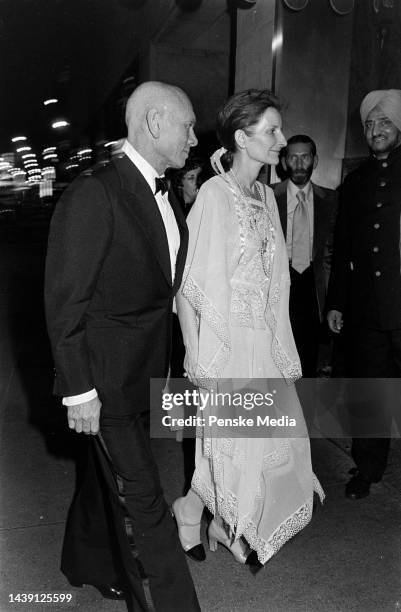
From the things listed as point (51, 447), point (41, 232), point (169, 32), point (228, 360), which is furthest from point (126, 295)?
point (41, 232)

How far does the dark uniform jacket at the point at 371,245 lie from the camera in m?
3.00

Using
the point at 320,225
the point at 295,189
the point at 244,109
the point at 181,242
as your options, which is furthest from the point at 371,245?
the point at 181,242

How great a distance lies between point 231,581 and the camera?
2430 millimetres

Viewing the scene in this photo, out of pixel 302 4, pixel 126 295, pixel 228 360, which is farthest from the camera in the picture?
pixel 302 4

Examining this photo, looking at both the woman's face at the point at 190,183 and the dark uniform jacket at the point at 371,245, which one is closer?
the dark uniform jacket at the point at 371,245

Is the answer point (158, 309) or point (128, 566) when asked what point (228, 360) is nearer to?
point (158, 309)

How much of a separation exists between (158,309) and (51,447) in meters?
2.18

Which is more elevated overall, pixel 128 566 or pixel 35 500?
pixel 128 566

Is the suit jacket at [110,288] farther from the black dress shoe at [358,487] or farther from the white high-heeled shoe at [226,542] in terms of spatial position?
the black dress shoe at [358,487]

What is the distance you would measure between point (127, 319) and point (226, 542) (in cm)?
121

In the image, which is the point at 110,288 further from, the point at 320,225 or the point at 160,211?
the point at 320,225

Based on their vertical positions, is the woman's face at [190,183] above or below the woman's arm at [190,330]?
above

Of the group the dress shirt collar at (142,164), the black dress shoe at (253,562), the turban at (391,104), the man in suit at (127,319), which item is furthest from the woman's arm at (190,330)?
the turban at (391,104)

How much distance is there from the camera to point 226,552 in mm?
2646
